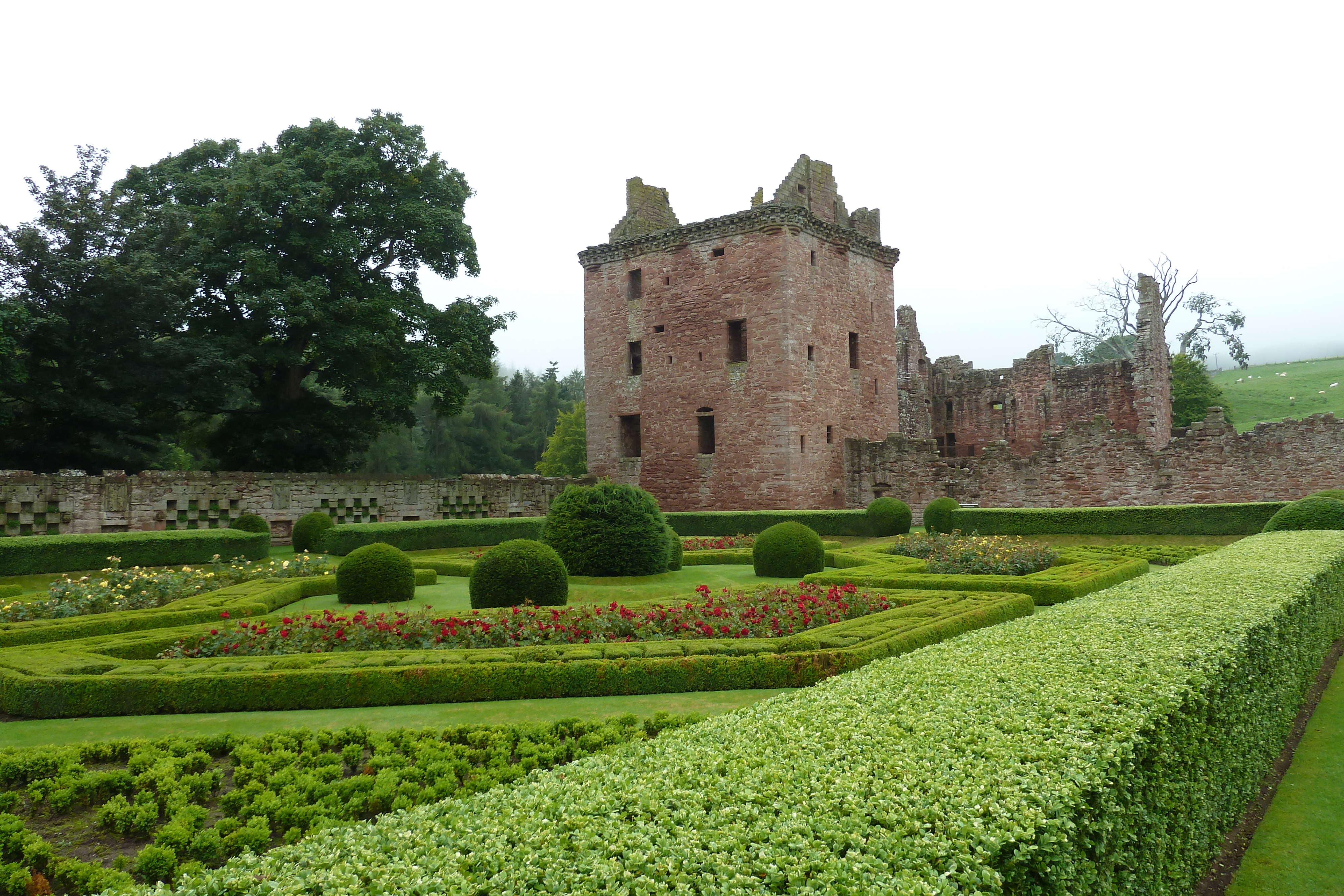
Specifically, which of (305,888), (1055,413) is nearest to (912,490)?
(1055,413)

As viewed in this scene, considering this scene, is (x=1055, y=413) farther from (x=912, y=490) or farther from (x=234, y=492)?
(x=234, y=492)

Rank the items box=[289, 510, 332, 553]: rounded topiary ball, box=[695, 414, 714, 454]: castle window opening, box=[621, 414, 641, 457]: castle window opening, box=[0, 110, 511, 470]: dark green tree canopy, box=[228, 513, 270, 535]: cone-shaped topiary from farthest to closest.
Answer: box=[621, 414, 641, 457]: castle window opening < box=[695, 414, 714, 454]: castle window opening < box=[0, 110, 511, 470]: dark green tree canopy < box=[289, 510, 332, 553]: rounded topiary ball < box=[228, 513, 270, 535]: cone-shaped topiary

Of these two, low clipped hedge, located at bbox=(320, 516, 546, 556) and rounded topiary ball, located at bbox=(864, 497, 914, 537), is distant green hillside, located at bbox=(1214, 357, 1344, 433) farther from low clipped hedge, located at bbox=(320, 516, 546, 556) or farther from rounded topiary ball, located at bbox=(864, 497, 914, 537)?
low clipped hedge, located at bbox=(320, 516, 546, 556)

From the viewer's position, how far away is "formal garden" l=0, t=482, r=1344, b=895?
2520 millimetres

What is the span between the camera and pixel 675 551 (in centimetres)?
1487

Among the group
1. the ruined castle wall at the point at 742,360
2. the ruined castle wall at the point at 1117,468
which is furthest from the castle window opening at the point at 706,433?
the ruined castle wall at the point at 1117,468

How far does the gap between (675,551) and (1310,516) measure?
11.5m

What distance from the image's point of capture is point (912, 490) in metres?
27.3

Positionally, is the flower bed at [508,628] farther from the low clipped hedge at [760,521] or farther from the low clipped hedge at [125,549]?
the low clipped hedge at [760,521]

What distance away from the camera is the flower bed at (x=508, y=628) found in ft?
27.3

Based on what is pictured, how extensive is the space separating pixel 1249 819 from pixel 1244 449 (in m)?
20.5

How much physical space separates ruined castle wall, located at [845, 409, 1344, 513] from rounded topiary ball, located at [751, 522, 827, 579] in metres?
13.6

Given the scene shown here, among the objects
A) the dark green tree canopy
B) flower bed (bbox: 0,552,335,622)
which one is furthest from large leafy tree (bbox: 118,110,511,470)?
flower bed (bbox: 0,552,335,622)

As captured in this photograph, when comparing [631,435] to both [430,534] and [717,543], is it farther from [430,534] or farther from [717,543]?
[717,543]
